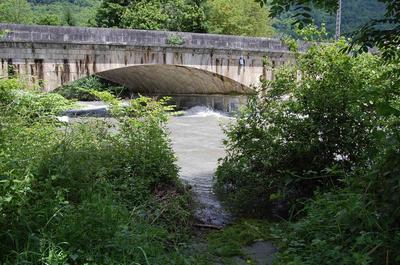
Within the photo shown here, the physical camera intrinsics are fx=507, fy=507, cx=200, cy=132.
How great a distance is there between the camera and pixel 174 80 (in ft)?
72.0

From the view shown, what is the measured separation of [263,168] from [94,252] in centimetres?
281

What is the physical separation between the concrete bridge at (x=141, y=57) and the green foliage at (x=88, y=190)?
579cm

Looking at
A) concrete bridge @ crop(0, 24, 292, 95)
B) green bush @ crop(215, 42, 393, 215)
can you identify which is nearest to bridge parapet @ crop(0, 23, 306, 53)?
concrete bridge @ crop(0, 24, 292, 95)

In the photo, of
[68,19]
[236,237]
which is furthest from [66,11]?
[236,237]

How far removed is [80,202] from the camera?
4.23 metres

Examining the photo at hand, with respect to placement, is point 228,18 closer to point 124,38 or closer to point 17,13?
point 17,13

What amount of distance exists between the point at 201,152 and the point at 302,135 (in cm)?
628

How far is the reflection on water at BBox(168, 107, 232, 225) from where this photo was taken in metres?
6.11

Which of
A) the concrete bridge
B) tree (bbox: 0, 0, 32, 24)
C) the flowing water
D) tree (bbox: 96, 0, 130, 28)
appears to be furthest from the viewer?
tree (bbox: 0, 0, 32, 24)

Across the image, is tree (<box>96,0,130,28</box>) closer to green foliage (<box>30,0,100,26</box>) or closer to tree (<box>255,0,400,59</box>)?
green foliage (<box>30,0,100,26</box>)

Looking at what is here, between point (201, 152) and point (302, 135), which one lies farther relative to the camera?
point (201, 152)

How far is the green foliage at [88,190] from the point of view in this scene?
3.60m

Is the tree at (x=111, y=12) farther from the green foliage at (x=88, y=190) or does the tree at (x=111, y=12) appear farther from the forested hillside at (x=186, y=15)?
the green foliage at (x=88, y=190)

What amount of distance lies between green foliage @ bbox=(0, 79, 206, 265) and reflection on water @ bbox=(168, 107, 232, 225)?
68 cm
